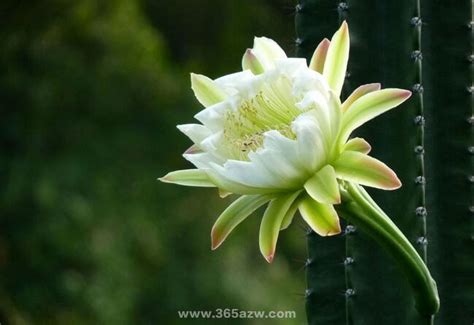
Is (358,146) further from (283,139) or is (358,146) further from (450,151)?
(450,151)

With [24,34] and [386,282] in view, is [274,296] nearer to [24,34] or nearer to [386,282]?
[24,34]

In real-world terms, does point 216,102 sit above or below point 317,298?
above

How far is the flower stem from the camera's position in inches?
32.2

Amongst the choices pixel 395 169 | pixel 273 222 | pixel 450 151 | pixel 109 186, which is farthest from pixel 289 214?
pixel 109 186

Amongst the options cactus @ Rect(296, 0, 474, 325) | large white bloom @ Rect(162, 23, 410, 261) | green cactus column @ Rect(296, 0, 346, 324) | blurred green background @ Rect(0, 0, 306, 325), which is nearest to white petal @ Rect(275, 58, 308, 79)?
large white bloom @ Rect(162, 23, 410, 261)

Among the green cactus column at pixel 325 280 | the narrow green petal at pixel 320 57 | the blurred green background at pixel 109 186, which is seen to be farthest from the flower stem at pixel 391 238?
the blurred green background at pixel 109 186

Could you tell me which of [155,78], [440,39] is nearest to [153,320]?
[155,78]

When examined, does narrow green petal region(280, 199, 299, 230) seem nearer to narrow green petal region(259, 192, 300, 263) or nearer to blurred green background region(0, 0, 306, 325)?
narrow green petal region(259, 192, 300, 263)

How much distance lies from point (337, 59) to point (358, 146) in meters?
0.07

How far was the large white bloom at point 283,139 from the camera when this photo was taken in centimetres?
82

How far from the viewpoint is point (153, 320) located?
167 inches

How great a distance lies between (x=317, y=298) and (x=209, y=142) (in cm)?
34

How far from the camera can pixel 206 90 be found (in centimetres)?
90

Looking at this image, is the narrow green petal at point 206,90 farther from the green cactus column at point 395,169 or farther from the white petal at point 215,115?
the green cactus column at point 395,169
